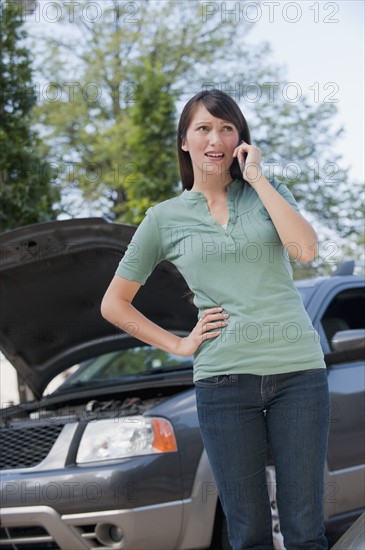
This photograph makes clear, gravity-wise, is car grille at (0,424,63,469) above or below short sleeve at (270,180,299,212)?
below

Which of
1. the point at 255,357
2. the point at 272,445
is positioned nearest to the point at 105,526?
the point at 272,445

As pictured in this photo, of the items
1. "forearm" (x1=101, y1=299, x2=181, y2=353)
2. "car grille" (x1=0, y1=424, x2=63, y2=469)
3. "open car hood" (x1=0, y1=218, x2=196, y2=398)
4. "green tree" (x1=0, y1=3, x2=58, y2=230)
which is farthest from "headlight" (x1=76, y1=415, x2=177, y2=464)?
"green tree" (x1=0, y1=3, x2=58, y2=230)

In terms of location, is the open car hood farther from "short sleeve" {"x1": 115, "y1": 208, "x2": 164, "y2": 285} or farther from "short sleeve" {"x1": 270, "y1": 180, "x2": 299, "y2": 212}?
"short sleeve" {"x1": 270, "y1": 180, "x2": 299, "y2": 212}

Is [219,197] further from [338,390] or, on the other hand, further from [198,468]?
[338,390]

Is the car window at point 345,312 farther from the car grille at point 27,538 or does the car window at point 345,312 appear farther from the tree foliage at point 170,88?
the tree foliage at point 170,88

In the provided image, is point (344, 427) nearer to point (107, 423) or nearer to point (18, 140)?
point (107, 423)

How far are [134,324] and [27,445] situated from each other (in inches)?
74.4

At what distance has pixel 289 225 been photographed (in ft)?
7.66

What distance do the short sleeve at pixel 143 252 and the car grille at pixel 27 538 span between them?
6.34ft

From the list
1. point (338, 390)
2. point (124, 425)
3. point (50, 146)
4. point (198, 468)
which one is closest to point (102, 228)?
point (124, 425)

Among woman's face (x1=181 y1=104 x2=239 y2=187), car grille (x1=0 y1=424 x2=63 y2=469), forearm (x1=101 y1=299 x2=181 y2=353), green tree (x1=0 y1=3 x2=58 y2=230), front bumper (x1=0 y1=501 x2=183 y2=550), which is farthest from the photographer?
green tree (x1=0 y1=3 x2=58 y2=230)

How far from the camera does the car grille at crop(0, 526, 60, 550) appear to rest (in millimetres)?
4055

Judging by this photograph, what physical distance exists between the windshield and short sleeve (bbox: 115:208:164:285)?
242cm

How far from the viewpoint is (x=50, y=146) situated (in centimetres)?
2609
